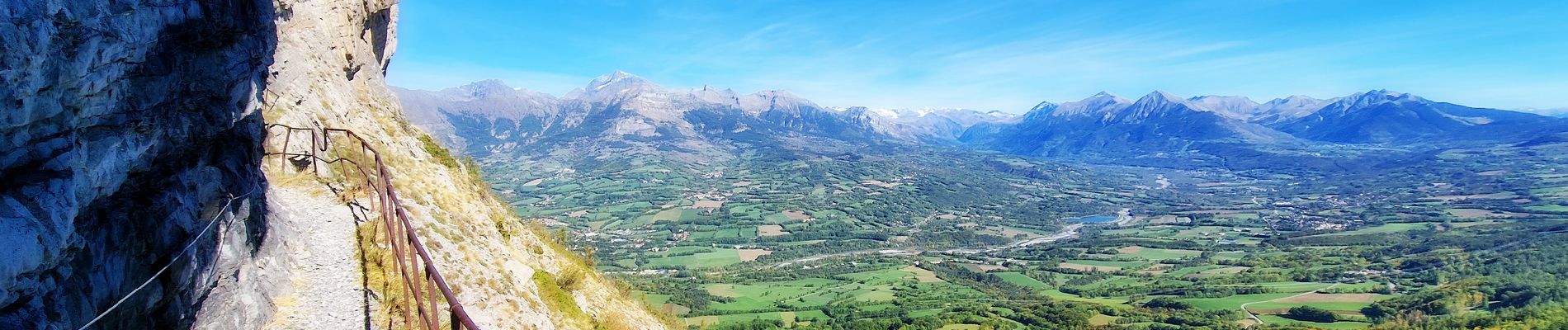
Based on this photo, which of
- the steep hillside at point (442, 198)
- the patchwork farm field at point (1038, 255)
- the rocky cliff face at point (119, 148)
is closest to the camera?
the rocky cliff face at point (119, 148)

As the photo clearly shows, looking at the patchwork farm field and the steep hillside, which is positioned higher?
the steep hillside

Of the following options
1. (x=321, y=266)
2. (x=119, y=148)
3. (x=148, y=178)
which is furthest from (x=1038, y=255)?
(x=119, y=148)

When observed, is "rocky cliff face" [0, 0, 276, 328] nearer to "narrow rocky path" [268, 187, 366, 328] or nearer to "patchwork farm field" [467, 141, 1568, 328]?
"narrow rocky path" [268, 187, 366, 328]

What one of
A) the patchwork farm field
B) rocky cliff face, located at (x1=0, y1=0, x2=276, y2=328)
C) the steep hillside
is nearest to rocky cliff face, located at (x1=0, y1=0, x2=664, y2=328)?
rocky cliff face, located at (x1=0, y1=0, x2=276, y2=328)

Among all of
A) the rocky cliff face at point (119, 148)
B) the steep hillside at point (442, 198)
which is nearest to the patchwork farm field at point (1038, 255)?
the steep hillside at point (442, 198)

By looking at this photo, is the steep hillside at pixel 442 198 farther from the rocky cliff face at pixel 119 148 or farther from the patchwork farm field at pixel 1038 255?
the patchwork farm field at pixel 1038 255

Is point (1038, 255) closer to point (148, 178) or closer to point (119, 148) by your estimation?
point (148, 178)
